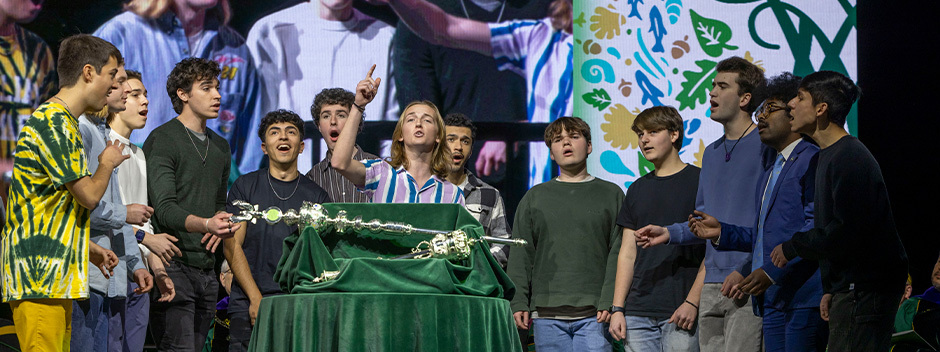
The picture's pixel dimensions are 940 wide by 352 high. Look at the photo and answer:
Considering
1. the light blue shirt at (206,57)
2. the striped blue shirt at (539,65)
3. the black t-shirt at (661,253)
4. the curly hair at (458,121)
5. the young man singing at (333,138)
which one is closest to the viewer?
the black t-shirt at (661,253)

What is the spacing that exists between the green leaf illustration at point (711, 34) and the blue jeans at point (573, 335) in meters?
2.21

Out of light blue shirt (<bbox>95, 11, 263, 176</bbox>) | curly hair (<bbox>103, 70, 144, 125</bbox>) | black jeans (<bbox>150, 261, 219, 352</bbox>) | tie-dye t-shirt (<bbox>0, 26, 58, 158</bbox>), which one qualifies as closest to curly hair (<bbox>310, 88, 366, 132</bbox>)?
light blue shirt (<bbox>95, 11, 263, 176</bbox>)

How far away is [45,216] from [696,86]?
3772mm

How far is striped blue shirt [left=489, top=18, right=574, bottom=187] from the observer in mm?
5172

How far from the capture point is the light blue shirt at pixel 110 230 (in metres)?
2.97

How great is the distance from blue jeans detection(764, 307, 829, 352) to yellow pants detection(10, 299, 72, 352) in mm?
2379

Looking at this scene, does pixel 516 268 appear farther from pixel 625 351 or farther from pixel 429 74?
pixel 429 74

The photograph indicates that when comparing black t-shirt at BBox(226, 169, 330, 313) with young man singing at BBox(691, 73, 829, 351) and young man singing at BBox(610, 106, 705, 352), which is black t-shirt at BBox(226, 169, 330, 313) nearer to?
young man singing at BBox(610, 106, 705, 352)

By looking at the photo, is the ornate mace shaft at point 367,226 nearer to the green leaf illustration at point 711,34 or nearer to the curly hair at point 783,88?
the curly hair at point 783,88

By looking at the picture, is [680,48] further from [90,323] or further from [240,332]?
[90,323]

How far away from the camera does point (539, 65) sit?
520cm

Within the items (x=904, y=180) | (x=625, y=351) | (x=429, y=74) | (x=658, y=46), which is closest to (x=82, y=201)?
(x=625, y=351)

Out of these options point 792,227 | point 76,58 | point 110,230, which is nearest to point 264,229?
point 110,230

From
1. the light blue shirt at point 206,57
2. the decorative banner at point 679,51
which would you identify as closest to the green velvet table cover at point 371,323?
the light blue shirt at point 206,57
